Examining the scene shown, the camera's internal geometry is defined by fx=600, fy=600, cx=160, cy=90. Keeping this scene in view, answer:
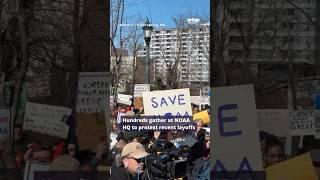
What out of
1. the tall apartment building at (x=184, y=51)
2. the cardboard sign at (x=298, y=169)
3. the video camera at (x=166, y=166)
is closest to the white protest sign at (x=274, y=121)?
the cardboard sign at (x=298, y=169)

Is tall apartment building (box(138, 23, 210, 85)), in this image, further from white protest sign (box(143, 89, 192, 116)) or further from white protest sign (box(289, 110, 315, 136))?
white protest sign (box(289, 110, 315, 136))

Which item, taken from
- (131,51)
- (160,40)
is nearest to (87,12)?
(131,51)

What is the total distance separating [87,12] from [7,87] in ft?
3.07

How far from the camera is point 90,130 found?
517cm

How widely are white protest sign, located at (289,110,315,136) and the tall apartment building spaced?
2024 centimetres

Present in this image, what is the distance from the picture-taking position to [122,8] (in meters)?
16.1

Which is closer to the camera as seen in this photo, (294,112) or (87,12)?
(294,112)

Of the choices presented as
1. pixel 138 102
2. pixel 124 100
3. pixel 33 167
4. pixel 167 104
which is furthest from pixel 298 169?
pixel 124 100

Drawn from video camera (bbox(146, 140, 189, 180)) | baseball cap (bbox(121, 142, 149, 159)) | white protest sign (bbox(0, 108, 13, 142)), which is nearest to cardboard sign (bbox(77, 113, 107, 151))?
white protest sign (bbox(0, 108, 13, 142))

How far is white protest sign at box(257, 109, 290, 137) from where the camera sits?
436 cm

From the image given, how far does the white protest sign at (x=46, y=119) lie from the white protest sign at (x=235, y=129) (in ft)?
4.50

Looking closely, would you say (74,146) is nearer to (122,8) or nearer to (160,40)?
(122,8)

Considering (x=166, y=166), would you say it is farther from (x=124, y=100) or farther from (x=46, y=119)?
(x=124, y=100)

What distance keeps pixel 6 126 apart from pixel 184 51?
23.8 meters
